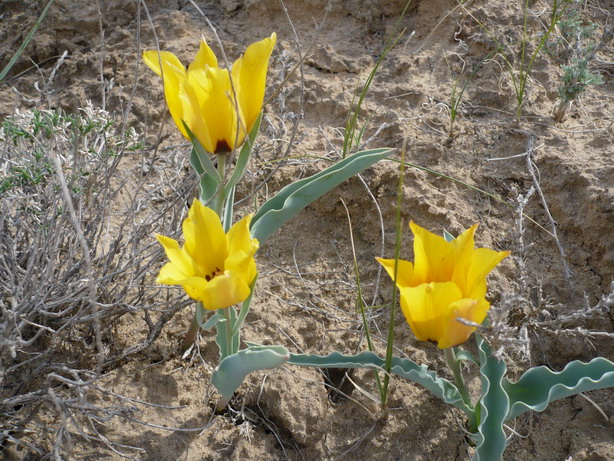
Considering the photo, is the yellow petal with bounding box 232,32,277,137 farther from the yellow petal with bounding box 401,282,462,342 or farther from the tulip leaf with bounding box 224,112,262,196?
the yellow petal with bounding box 401,282,462,342

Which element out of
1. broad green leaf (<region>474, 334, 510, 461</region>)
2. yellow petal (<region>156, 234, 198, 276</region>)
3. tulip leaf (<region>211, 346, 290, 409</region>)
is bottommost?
broad green leaf (<region>474, 334, 510, 461</region>)

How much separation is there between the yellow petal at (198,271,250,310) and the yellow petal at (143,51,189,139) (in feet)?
1.41

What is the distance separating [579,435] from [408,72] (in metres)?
1.58

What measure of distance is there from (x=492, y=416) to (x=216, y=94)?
1.05 meters

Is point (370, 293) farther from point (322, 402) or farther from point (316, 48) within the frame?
point (316, 48)

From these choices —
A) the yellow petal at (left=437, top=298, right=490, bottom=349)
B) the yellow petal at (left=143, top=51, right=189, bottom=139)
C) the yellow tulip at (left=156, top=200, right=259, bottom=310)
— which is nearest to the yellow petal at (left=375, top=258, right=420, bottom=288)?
the yellow petal at (left=437, top=298, right=490, bottom=349)

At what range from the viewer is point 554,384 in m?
1.68

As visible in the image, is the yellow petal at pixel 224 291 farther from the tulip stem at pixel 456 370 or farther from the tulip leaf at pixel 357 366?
the tulip stem at pixel 456 370

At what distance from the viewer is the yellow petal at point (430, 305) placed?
1551 mm

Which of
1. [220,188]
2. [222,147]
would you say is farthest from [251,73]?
[220,188]

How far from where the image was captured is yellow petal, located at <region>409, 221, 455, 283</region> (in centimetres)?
165

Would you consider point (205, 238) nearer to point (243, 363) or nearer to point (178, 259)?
point (178, 259)

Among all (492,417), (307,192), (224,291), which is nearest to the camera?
(224,291)

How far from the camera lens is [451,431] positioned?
1.92 m
